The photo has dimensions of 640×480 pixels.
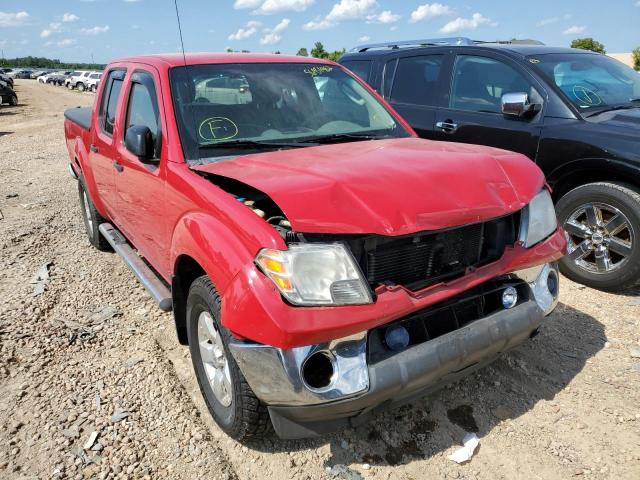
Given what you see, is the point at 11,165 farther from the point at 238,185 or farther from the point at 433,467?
the point at 433,467

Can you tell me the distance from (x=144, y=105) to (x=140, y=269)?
3.73 feet

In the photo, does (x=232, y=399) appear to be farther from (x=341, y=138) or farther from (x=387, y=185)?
(x=341, y=138)

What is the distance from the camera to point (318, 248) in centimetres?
200

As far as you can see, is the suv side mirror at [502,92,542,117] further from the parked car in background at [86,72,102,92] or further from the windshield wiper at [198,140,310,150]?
the parked car in background at [86,72,102,92]

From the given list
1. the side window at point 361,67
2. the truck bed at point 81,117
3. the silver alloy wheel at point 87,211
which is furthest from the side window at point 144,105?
the side window at point 361,67

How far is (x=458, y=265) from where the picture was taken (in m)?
2.37

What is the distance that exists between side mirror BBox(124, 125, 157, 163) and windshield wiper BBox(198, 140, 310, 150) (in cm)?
32

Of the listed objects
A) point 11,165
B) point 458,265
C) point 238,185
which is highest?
point 238,185

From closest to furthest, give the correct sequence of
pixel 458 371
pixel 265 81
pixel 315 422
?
pixel 315 422
pixel 458 371
pixel 265 81

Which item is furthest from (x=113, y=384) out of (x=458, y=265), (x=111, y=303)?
(x=458, y=265)

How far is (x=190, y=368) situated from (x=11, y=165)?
31.4ft

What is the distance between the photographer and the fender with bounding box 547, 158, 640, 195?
3830mm

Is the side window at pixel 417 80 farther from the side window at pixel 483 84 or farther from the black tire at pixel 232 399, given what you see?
the black tire at pixel 232 399

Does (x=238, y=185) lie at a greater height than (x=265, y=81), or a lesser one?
lesser
